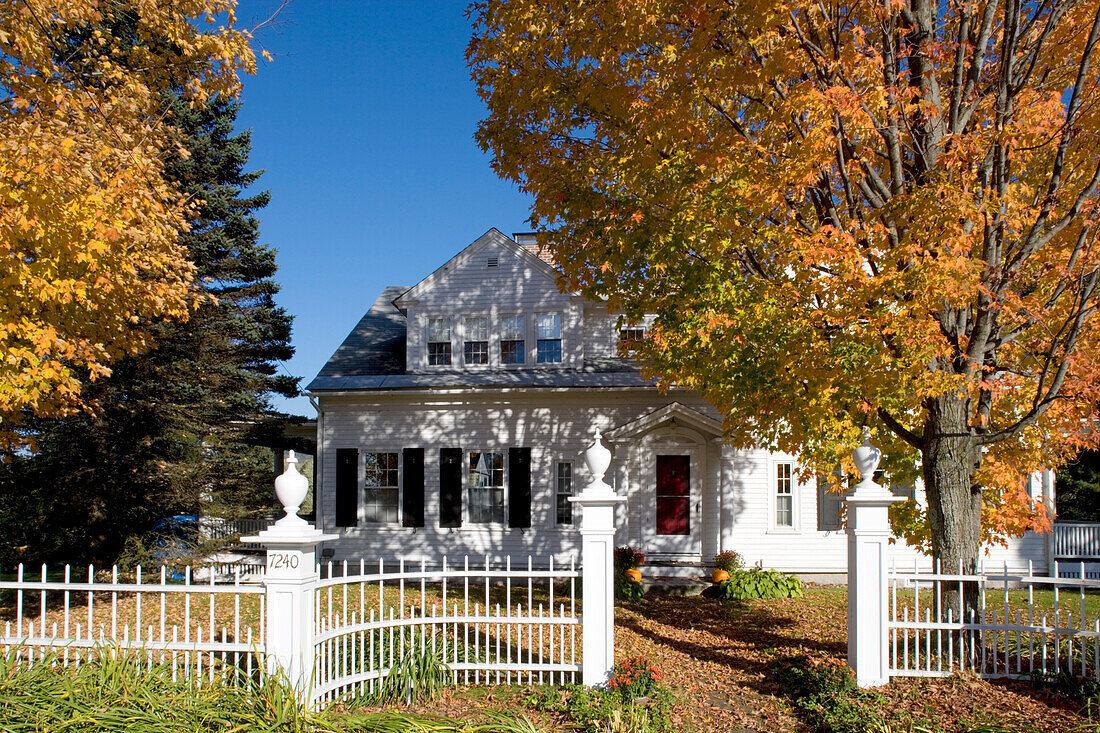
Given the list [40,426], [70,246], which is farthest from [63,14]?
[40,426]

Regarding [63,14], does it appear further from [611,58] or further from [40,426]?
[40,426]

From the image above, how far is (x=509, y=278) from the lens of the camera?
16156mm

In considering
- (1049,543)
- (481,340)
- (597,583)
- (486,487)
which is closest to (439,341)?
(481,340)

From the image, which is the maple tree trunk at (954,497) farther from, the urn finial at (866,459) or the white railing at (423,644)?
the white railing at (423,644)

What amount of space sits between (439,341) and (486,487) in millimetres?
3401

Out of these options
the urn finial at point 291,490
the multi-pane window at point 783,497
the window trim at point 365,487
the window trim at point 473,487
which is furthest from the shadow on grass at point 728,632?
the window trim at point 365,487

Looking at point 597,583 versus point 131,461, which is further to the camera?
point 131,461

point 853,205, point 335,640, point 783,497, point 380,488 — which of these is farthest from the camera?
point 380,488

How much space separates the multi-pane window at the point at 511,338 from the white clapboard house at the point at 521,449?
0.03 m

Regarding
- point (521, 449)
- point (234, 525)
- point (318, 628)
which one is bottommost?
point (234, 525)

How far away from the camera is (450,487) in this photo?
1550cm

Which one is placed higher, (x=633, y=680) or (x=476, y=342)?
(x=476, y=342)

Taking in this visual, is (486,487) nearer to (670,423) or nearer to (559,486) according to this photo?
(559,486)

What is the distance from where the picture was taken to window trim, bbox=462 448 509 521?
15.4 m
